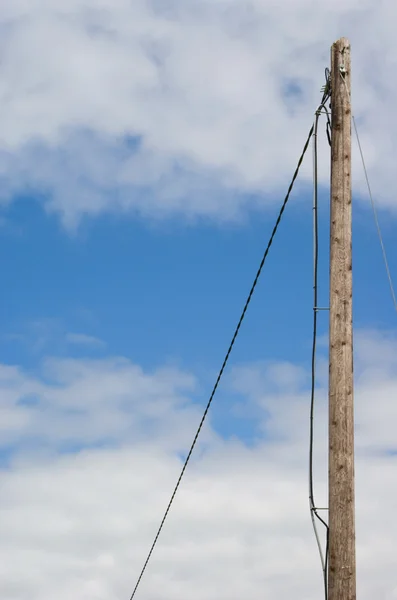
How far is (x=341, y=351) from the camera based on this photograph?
10.0 m

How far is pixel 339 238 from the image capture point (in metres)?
10.4

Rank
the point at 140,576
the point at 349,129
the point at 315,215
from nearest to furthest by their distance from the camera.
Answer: the point at 349,129, the point at 315,215, the point at 140,576

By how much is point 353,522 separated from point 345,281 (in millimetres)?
2730

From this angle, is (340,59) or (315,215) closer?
(340,59)

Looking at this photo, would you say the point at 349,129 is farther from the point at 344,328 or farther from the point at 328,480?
the point at 328,480

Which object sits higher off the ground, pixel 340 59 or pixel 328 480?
pixel 340 59

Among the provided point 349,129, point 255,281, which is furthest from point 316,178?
point 255,281

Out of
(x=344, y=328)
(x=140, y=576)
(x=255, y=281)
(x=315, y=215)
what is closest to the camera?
(x=344, y=328)

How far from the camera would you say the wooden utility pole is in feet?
31.0

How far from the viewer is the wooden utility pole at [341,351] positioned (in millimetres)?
9461

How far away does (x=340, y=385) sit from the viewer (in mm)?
9914

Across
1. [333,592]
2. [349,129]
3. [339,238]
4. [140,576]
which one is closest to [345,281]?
[339,238]

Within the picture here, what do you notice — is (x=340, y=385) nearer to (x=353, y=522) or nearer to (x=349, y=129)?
(x=353, y=522)

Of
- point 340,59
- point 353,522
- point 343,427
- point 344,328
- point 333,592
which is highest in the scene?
point 340,59
